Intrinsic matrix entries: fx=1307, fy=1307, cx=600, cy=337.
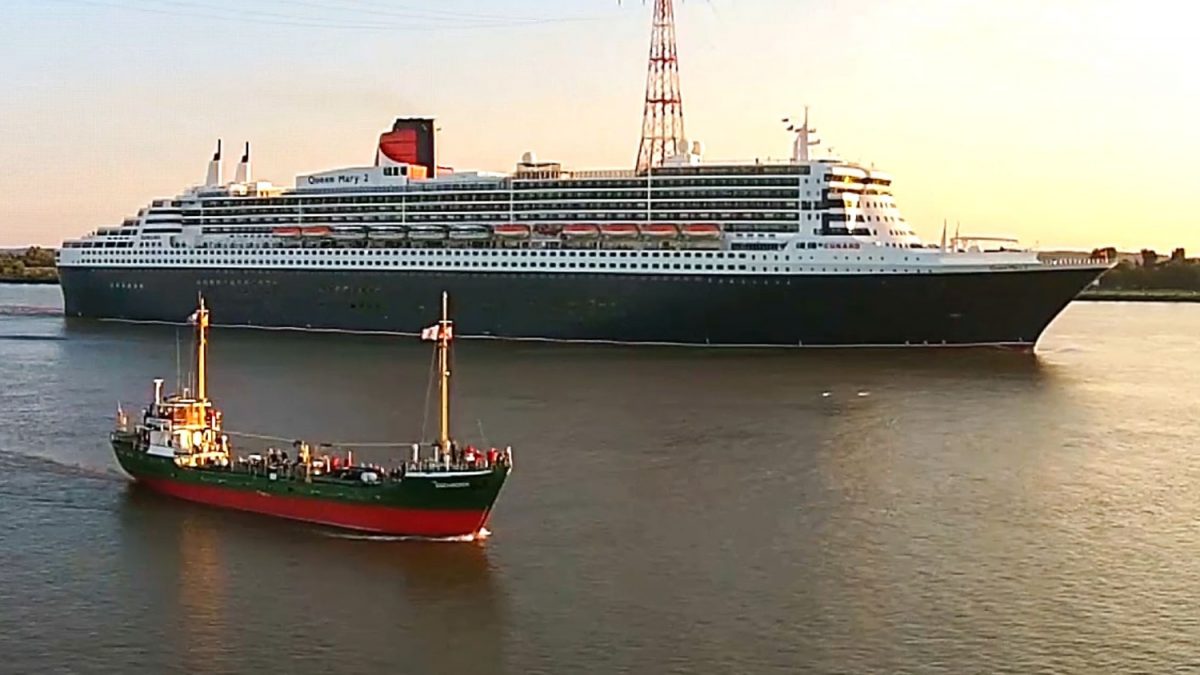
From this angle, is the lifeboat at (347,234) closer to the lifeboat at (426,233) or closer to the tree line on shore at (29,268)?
the lifeboat at (426,233)

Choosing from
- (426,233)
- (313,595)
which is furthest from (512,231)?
(313,595)

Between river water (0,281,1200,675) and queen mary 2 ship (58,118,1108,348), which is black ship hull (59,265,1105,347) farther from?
river water (0,281,1200,675)

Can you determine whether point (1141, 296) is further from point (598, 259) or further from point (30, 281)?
point (30, 281)

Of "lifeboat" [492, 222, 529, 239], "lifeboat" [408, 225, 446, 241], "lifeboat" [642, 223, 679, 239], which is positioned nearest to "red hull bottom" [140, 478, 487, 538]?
"lifeboat" [642, 223, 679, 239]

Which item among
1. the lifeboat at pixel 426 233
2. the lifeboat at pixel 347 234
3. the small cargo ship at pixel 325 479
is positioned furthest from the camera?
the lifeboat at pixel 347 234

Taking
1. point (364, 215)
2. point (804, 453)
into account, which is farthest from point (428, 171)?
point (804, 453)

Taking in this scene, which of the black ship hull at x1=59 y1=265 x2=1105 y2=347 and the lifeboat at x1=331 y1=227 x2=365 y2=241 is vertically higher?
the lifeboat at x1=331 y1=227 x2=365 y2=241

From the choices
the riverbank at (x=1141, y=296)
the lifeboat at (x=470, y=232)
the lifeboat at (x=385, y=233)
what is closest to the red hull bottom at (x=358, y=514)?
the lifeboat at (x=470, y=232)
